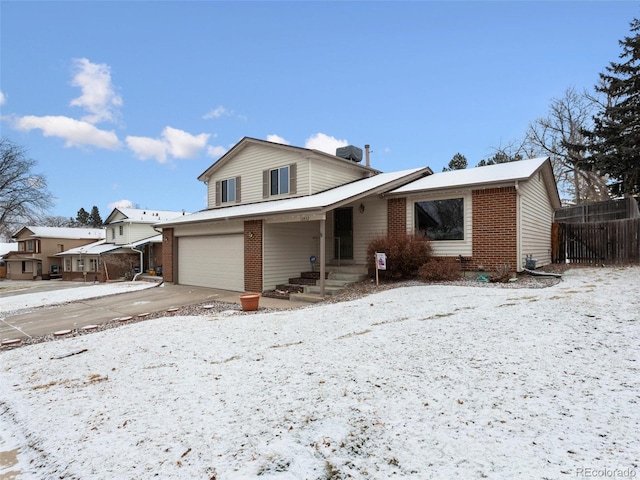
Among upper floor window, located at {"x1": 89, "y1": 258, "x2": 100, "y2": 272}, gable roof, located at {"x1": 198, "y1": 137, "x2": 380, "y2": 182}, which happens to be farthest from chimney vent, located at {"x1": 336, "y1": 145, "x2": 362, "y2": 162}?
upper floor window, located at {"x1": 89, "y1": 258, "x2": 100, "y2": 272}

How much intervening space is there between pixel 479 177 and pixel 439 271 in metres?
3.46

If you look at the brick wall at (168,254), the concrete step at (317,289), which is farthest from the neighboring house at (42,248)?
the concrete step at (317,289)

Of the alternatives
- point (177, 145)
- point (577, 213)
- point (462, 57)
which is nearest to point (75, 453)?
point (462, 57)

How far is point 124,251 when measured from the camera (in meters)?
29.3

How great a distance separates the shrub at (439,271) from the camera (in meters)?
9.93

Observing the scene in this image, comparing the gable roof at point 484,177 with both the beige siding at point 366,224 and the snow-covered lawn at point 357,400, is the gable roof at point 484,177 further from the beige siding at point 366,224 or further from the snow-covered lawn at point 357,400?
the snow-covered lawn at point 357,400

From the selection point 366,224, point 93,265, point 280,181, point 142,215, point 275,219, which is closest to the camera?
point 275,219

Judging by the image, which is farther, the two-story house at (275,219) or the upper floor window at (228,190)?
the upper floor window at (228,190)

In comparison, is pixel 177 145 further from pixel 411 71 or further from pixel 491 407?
pixel 491 407

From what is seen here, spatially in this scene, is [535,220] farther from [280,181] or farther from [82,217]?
[82,217]

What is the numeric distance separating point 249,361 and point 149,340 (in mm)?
2691

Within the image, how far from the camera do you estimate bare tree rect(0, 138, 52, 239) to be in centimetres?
3525

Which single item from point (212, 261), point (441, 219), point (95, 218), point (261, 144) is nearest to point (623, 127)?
point (441, 219)

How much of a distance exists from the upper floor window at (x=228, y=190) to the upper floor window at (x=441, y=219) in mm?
9027
